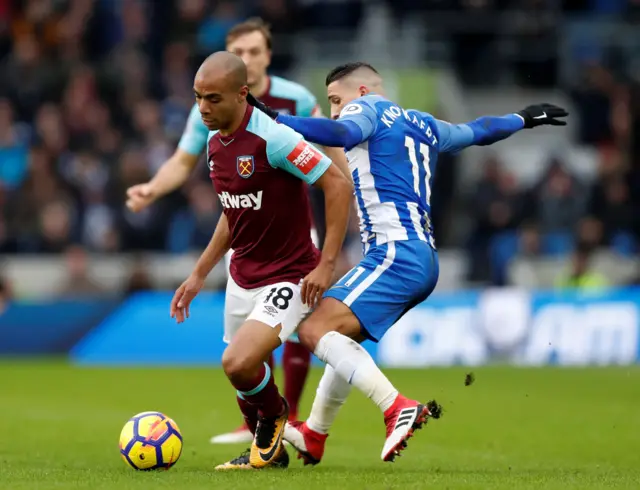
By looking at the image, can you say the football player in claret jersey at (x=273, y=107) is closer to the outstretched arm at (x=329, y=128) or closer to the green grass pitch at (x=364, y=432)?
the green grass pitch at (x=364, y=432)

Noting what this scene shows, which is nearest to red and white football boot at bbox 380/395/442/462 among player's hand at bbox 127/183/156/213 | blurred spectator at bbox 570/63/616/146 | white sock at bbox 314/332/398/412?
white sock at bbox 314/332/398/412

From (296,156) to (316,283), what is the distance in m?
0.73

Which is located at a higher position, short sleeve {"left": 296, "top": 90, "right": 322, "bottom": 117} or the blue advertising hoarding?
short sleeve {"left": 296, "top": 90, "right": 322, "bottom": 117}

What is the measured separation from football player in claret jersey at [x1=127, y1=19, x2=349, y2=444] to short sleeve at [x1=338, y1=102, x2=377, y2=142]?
5.81 feet

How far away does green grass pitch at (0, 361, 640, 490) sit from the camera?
6711 millimetres

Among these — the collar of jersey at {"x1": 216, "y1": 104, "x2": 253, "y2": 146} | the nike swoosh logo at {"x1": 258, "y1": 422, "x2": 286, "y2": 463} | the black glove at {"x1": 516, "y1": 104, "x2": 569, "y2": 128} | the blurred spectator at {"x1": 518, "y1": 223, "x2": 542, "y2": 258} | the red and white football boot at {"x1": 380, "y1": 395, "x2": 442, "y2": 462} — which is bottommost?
the blurred spectator at {"x1": 518, "y1": 223, "x2": 542, "y2": 258}

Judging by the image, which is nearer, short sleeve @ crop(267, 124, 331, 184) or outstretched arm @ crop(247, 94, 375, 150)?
outstretched arm @ crop(247, 94, 375, 150)

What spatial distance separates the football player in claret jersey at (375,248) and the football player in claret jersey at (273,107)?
1.52 m

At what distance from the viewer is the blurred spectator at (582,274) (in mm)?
17750

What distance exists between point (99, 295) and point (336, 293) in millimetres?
11459

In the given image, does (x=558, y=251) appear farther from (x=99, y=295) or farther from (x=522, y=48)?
(x=99, y=295)

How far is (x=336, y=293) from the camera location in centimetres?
725

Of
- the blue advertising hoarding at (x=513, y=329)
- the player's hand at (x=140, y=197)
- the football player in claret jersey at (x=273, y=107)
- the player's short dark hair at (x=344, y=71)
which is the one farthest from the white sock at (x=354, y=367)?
the blue advertising hoarding at (x=513, y=329)

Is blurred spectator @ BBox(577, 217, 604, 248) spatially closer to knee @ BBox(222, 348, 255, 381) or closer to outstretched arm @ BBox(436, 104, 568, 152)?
outstretched arm @ BBox(436, 104, 568, 152)
